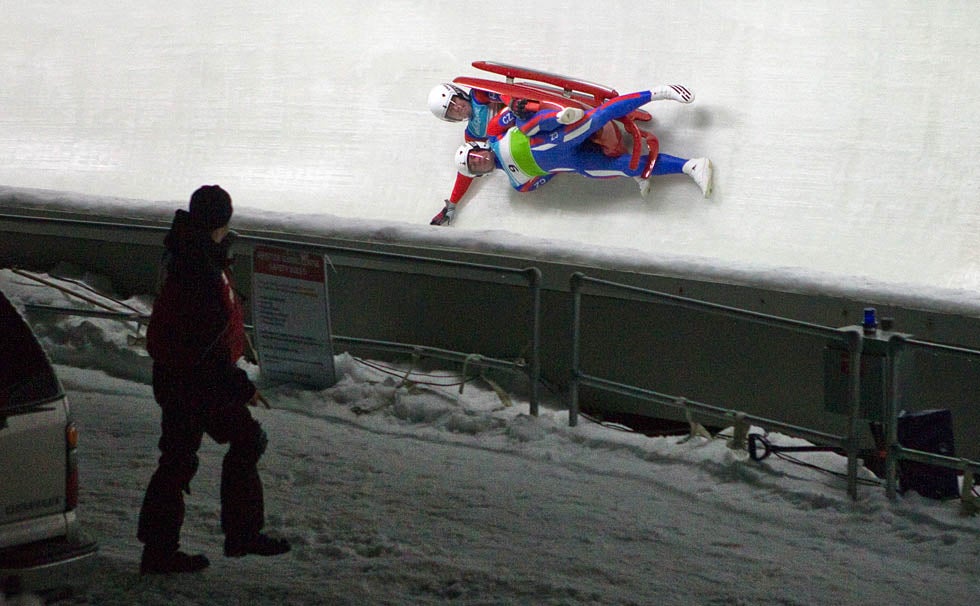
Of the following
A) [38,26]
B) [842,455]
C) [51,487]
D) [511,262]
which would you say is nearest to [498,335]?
[511,262]

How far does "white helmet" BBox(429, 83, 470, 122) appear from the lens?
629cm

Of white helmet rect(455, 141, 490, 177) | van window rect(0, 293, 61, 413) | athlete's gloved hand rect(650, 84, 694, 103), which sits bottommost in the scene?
van window rect(0, 293, 61, 413)

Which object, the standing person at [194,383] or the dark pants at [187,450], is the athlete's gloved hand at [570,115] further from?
the dark pants at [187,450]

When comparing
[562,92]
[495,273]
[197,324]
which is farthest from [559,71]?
[197,324]

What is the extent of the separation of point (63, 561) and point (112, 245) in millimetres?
3827

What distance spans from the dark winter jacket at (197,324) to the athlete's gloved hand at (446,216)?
3.36m

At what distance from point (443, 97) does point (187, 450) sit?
3.63 metres

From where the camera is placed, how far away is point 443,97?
20.6 feet

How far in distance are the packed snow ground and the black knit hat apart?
0.89 m

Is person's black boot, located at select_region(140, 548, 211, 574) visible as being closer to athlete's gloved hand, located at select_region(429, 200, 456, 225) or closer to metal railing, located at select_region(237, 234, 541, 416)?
metal railing, located at select_region(237, 234, 541, 416)

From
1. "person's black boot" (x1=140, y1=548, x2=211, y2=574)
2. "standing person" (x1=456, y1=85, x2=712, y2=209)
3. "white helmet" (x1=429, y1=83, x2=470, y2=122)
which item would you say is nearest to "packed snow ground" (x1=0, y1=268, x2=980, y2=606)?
"person's black boot" (x1=140, y1=548, x2=211, y2=574)

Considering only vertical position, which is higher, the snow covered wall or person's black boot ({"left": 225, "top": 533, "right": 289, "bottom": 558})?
the snow covered wall

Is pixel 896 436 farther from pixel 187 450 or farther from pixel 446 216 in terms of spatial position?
pixel 446 216

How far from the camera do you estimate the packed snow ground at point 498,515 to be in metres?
3.09
